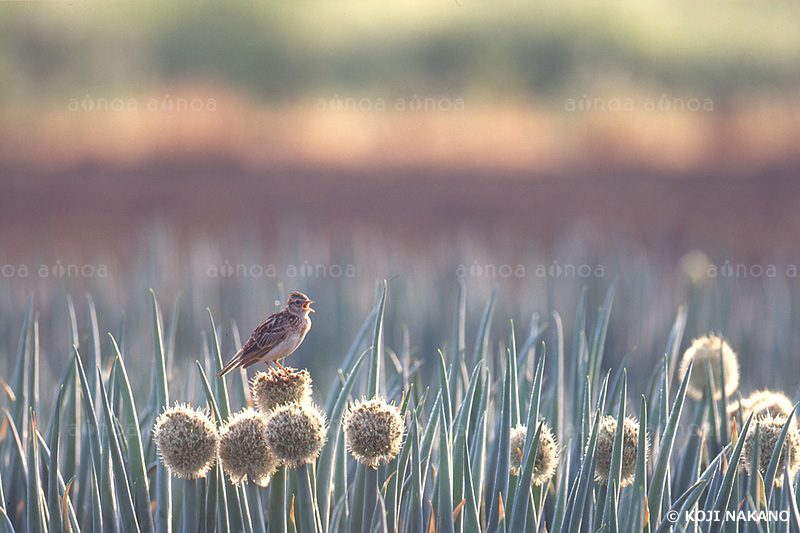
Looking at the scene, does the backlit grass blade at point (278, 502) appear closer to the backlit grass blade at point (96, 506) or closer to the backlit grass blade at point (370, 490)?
the backlit grass blade at point (370, 490)

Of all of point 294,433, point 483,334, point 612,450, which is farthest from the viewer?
point 483,334

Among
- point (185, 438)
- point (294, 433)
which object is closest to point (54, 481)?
point (185, 438)

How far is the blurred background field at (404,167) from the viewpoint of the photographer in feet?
10.0

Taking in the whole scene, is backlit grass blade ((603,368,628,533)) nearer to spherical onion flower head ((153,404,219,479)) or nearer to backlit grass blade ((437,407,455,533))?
backlit grass blade ((437,407,455,533))

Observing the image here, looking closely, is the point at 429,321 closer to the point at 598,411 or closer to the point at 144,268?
the point at 144,268

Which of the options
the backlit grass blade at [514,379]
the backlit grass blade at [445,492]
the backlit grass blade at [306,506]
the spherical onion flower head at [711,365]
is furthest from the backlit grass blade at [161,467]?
the spherical onion flower head at [711,365]

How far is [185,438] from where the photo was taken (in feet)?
2.71

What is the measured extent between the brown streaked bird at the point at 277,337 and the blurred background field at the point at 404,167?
1.52m

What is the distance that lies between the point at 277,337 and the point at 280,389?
8 cm

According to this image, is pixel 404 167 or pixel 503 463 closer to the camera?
pixel 503 463

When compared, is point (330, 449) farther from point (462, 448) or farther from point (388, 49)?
point (388, 49)

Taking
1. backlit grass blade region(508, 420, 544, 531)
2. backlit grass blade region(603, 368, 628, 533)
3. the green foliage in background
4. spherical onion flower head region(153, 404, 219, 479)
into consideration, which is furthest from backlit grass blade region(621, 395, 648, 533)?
the green foliage in background

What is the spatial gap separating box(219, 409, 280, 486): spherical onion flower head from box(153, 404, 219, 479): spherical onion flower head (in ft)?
0.06

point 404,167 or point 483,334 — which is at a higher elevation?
point 404,167
